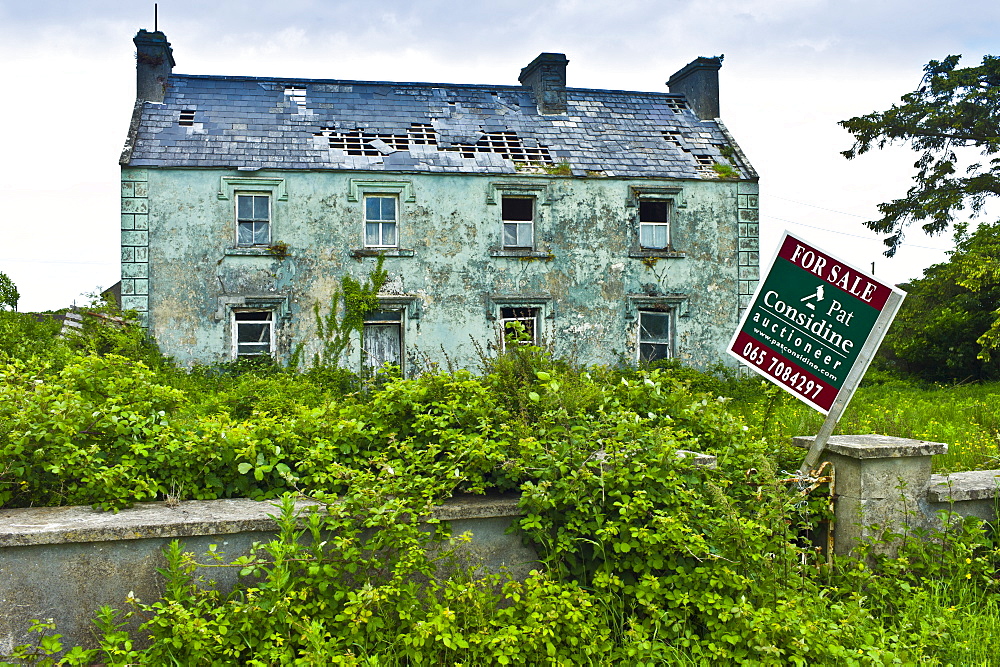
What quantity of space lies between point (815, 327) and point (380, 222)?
543 inches

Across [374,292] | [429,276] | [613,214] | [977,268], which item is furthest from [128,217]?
[977,268]

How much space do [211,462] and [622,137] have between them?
16.8m

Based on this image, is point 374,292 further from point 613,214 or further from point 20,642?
point 20,642

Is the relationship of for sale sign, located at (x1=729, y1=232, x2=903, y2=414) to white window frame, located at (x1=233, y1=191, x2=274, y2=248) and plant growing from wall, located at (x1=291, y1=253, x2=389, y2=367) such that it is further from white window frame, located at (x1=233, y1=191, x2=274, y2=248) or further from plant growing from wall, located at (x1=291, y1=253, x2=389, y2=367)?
white window frame, located at (x1=233, y1=191, x2=274, y2=248)

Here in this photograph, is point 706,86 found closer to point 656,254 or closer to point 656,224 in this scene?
point 656,224

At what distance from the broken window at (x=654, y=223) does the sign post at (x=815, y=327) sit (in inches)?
543

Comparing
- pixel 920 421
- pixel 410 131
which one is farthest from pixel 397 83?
pixel 920 421

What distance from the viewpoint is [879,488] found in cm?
486

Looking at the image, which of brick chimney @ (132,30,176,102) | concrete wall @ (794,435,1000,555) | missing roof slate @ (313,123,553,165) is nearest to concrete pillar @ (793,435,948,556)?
concrete wall @ (794,435,1000,555)

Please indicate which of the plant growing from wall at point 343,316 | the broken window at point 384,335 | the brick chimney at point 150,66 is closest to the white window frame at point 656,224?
the broken window at point 384,335

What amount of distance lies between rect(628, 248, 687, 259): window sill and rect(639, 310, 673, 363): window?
133cm

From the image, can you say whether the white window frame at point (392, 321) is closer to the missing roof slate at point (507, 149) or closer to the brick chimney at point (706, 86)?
the missing roof slate at point (507, 149)

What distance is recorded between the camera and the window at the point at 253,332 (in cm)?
1692

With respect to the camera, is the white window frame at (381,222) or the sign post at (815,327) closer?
the sign post at (815,327)
